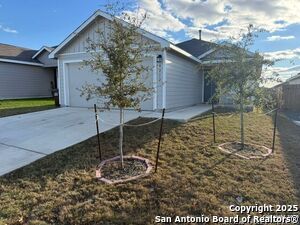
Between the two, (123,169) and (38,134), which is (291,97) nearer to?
(123,169)

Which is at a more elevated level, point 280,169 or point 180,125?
point 180,125

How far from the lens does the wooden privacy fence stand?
592 inches

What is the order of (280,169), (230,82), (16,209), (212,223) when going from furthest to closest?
(230,82)
(280,169)
(16,209)
(212,223)

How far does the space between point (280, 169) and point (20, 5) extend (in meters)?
16.2

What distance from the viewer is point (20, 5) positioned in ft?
47.0

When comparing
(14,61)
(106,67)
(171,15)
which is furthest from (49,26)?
(106,67)

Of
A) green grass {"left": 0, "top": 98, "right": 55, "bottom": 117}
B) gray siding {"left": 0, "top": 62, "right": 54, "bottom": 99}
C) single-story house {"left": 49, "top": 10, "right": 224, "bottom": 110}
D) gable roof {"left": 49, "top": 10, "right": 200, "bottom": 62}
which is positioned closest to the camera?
gable roof {"left": 49, "top": 10, "right": 200, "bottom": 62}

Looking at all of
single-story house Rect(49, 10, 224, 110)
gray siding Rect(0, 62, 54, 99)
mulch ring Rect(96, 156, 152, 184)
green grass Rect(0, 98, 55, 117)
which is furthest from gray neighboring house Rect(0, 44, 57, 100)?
mulch ring Rect(96, 156, 152, 184)

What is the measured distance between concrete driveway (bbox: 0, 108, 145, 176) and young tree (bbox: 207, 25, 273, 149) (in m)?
3.61

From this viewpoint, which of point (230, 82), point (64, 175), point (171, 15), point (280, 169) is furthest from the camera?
point (171, 15)

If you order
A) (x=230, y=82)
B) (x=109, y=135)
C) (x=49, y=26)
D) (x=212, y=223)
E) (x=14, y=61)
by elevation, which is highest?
(x=49, y=26)

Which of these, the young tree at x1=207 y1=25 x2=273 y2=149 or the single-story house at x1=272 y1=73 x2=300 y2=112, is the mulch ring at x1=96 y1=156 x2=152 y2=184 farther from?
the single-story house at x1=272 y1=73 x2=300 y2=112

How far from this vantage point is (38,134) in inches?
265

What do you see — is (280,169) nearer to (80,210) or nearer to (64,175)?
(80,210)
